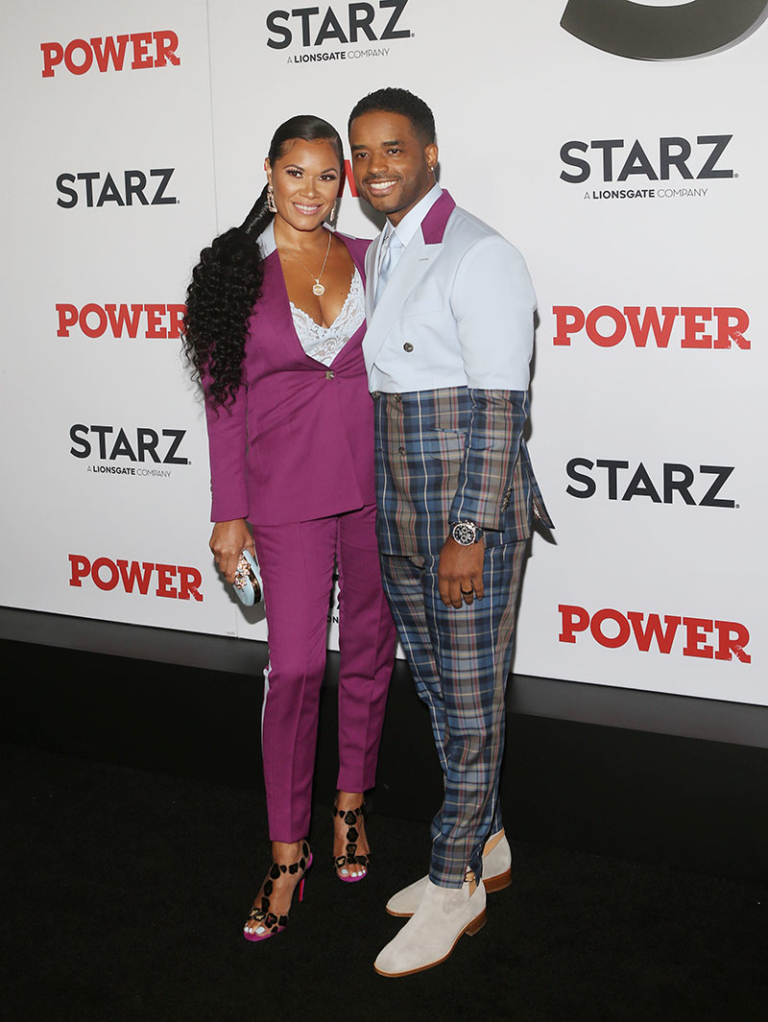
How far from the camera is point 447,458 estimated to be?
Result: 210 centimetres

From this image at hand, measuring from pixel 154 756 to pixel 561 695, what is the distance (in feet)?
3.80

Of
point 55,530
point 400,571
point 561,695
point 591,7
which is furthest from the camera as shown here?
point 55,530

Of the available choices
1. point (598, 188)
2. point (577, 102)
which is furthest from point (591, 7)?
point (598, 188)

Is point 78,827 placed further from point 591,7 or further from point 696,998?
point 591,7

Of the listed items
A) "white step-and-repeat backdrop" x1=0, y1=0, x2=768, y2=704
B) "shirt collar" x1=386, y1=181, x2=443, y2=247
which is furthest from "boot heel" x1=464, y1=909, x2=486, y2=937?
"shirt collar" x1=386, y1=181, x2=443, y2=247

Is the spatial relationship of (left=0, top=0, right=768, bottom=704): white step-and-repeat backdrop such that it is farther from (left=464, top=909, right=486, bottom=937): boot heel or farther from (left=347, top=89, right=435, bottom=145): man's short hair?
(left=464, top=909, right=486, bottom=937): boot heel

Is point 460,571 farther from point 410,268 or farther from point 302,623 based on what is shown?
point 410,268

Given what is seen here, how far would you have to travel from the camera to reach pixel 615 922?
2.34 metres

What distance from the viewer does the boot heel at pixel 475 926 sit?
231 cm

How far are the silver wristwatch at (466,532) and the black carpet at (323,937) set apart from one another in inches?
34.8

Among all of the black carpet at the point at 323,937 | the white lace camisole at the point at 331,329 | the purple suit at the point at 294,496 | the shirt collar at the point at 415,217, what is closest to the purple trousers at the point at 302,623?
the purple suit at the point at 294,496

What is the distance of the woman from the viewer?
2.24 meters

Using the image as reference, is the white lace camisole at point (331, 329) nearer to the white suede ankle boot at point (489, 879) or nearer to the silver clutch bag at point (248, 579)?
the silver clutch bag at point (248, 579)

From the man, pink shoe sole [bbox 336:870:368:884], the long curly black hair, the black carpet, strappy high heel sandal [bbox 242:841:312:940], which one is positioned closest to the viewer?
the man
